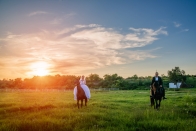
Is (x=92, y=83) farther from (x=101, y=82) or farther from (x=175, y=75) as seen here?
(x=175, y=75)

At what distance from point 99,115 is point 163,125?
13.7 feet

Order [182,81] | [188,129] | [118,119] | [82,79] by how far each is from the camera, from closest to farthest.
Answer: [188,129] < [118,119] < [82,79] < [182,81]

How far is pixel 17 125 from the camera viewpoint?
36.8ft

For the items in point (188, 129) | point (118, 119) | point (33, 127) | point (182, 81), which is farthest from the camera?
point (182, 81)

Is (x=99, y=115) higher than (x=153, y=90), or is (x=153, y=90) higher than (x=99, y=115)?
(x=153, y=90)

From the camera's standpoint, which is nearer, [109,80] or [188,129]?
[188,129]

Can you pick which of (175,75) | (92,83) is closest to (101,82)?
(92,83)

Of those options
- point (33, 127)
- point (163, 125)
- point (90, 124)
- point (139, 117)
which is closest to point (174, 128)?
point (163, 125)

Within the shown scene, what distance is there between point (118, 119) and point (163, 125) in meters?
2.62

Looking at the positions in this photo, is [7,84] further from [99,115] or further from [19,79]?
[99,115]

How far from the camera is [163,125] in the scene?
36.9 ft

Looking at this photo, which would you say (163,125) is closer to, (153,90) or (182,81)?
(153,90)

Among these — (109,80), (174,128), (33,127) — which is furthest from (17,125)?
(109,80)

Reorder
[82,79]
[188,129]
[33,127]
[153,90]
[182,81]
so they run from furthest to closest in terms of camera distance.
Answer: [182,81] → [82,79] → [153,90] → [33,127] → [188,129]
